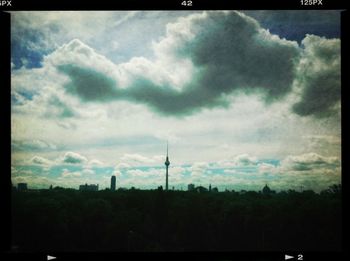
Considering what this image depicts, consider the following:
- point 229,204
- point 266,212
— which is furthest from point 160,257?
point 229,204

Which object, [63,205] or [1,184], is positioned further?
[63,205]

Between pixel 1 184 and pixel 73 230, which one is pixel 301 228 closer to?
pixel 73 230
